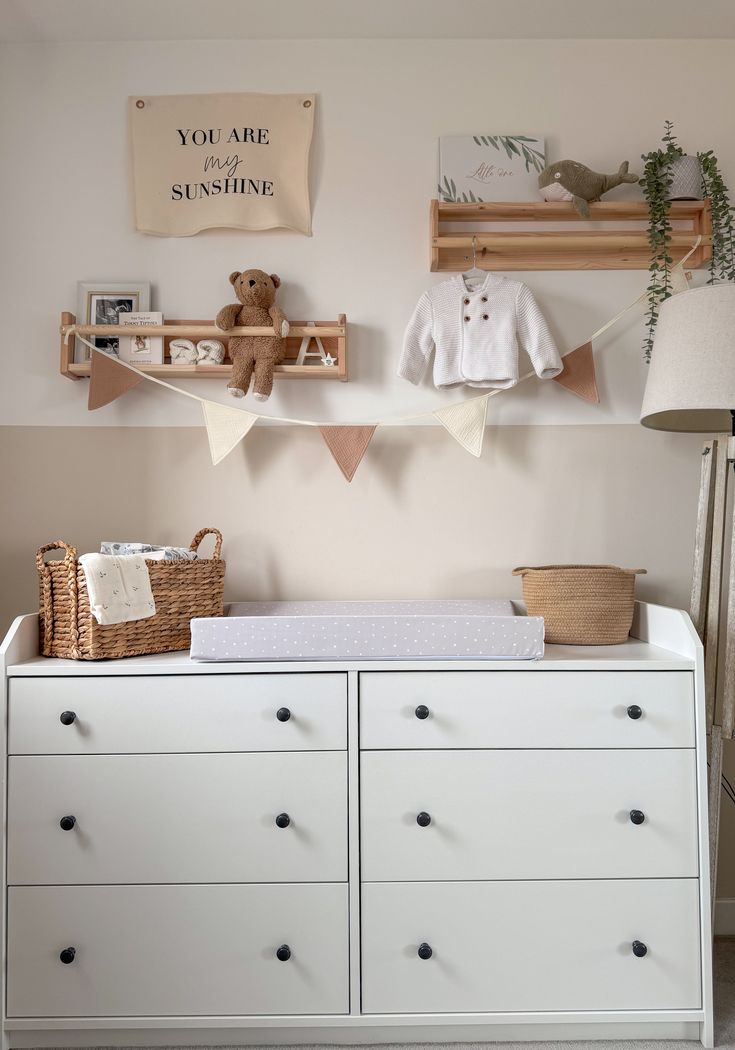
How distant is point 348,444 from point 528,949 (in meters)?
1.35

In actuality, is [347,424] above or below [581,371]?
below

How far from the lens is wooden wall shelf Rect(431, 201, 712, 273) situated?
234cm

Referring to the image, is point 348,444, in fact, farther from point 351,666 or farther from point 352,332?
point 351,666

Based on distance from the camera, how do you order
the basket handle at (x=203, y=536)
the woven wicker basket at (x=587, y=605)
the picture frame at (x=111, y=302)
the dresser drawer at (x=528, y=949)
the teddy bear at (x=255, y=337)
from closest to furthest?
the dresser drawer at (x=528, y=949) → the woven wicker basket at (x=587, y=605) → the basket handle at (x=203, y=536) → the teddy bear at (x=255, y=337) → the picture frame at (x=111, y=302)

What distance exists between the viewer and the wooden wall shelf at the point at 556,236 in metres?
2.34

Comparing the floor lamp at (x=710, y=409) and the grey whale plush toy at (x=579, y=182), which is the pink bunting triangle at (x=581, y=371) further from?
the grey whale plush toy at (x=579, y=182)

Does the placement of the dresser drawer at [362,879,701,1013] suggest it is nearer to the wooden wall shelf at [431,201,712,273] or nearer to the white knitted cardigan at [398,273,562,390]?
the white knitted cardigan at [398,273,562,390]

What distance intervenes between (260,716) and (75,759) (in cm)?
42

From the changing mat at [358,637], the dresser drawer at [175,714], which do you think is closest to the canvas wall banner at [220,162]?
the changing mat at [358,637]

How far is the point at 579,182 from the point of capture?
7.50 ft

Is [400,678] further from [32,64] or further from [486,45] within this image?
[32,64]

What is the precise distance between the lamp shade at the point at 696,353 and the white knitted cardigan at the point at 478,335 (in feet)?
1.17

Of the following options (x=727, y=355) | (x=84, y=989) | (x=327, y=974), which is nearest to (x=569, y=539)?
(x=727, y=355)

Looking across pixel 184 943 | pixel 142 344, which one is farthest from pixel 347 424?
pixel 184 943
